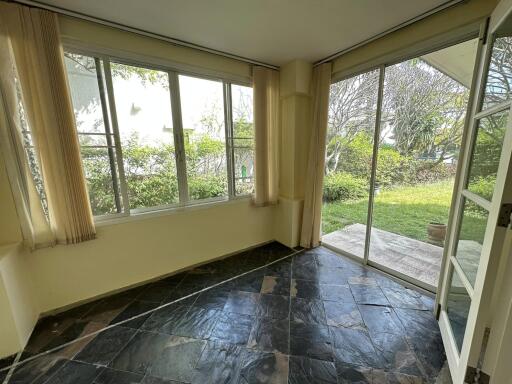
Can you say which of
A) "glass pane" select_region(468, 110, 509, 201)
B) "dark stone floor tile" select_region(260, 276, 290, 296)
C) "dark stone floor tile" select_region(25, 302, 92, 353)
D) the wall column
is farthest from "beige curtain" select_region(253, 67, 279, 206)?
"dark stone floor tile" select_region(25, 302, 92, 353)

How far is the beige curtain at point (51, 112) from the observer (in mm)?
1493

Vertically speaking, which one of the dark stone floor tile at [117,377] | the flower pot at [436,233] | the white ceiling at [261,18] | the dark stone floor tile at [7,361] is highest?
the white ceiling at [261,18]

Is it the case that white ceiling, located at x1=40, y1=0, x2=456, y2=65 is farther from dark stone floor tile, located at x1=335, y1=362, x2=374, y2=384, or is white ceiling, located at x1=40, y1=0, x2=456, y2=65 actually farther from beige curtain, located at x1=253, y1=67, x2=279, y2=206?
dark stone floor tile, located at x1=335, y1=362, x2=374, y2=384

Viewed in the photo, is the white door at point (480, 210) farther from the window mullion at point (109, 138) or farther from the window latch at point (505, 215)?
the window mullion at point (109, 138)

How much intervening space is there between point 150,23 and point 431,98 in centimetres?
300

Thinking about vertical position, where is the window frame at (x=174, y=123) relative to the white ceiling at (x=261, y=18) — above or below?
below

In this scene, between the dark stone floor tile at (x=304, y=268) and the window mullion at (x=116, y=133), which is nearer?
the window mullion at (x=116, y=133)

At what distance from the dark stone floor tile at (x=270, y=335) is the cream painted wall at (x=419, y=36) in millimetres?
2639

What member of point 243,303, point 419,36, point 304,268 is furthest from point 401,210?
point 243,303

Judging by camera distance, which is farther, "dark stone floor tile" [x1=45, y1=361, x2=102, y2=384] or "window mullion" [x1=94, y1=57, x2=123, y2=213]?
"window mullion" [x1=94, y1=57, x2=123, y2=213]

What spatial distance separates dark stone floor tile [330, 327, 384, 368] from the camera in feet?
4.52

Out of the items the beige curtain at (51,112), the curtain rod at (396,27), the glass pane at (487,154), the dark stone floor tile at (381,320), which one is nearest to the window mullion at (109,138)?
the beige curtain at (51,112)

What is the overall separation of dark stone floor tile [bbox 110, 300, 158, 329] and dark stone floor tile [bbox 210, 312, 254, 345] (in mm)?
641

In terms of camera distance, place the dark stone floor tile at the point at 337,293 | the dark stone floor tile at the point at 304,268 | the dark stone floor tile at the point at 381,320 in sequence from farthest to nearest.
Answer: the dark stone floor tile at the point at 304,268, the dark stone floor tile at the point at 337,293, the dark stone floor tile at the point at 381,320
